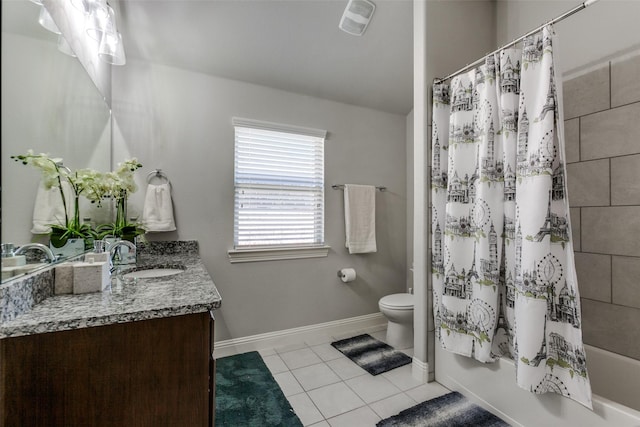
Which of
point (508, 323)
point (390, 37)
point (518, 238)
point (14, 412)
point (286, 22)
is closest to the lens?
point (14, 412)

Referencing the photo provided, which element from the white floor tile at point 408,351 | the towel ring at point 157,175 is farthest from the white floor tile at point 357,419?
the towel ring at point 157,175

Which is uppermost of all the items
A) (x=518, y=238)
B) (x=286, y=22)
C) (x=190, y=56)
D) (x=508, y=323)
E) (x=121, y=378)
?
(x=286, y=22)

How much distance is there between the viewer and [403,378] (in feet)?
6.61

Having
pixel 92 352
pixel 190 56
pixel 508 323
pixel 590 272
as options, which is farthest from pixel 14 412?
pixel 590 272

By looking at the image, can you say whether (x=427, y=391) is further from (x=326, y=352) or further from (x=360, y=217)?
(x=360, y=217)

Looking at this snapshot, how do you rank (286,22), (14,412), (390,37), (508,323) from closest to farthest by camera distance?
(14,412) < (508,323) < (286,22) < (390,37)

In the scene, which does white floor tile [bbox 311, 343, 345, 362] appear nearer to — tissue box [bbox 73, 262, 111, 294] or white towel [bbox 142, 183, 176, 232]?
white towel [bbox 142, 183, 176, 232]

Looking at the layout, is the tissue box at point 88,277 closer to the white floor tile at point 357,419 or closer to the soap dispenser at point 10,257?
the soap dispenser at point 10,257

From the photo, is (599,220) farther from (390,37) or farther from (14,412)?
(14,412)

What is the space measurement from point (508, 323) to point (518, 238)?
1.70ft

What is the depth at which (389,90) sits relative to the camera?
284 cm

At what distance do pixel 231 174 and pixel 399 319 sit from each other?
6.02ft

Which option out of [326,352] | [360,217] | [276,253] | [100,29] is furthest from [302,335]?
[100,29]

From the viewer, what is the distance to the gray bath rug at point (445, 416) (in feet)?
5.06
